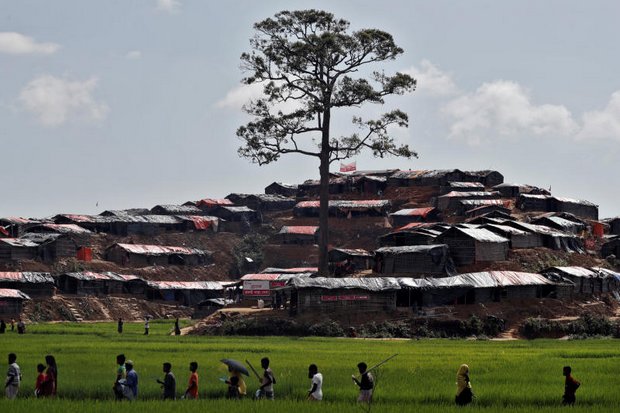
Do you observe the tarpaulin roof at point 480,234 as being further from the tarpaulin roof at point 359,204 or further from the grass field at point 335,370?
the tarpaulin roof at point 359,204

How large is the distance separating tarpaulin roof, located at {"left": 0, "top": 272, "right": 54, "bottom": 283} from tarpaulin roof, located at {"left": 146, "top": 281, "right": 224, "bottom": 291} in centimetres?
889

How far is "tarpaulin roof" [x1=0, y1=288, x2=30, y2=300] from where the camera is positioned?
6216cm

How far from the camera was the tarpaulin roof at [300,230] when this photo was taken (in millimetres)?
83562

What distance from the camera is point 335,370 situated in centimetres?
2848

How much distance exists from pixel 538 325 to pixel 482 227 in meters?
13.2

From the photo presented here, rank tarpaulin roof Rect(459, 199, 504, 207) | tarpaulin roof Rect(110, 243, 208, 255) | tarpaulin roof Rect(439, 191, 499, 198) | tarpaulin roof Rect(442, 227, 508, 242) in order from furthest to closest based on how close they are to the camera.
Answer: tarpaulin roof Rect(439, 191, 499, 198), tarpaulin roof Rect(459, 199, 504, 207), tarpaulin roof Rect(110, 243, 208, 255), tarpaulin roof Rect(442, 227, 508, 242)

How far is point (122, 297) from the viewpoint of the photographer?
72.6m

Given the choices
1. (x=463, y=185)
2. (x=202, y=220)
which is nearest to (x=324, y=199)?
(x=463, y=185)

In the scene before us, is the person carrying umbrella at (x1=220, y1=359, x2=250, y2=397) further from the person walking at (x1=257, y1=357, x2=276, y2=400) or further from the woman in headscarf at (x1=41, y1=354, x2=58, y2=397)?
the woman in headscarf at (x1=41, y1=354, x2=58, y2=397)

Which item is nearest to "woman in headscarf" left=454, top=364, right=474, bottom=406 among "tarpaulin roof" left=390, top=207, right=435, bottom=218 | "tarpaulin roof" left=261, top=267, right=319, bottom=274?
"tarpaulin roof" left=261, top=267, right=319, bottom=274

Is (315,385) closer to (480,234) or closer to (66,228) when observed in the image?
(480,234)

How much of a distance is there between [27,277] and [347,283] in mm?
24767

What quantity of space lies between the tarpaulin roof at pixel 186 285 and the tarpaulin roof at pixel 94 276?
260cm

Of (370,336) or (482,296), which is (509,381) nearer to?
(370,336)
